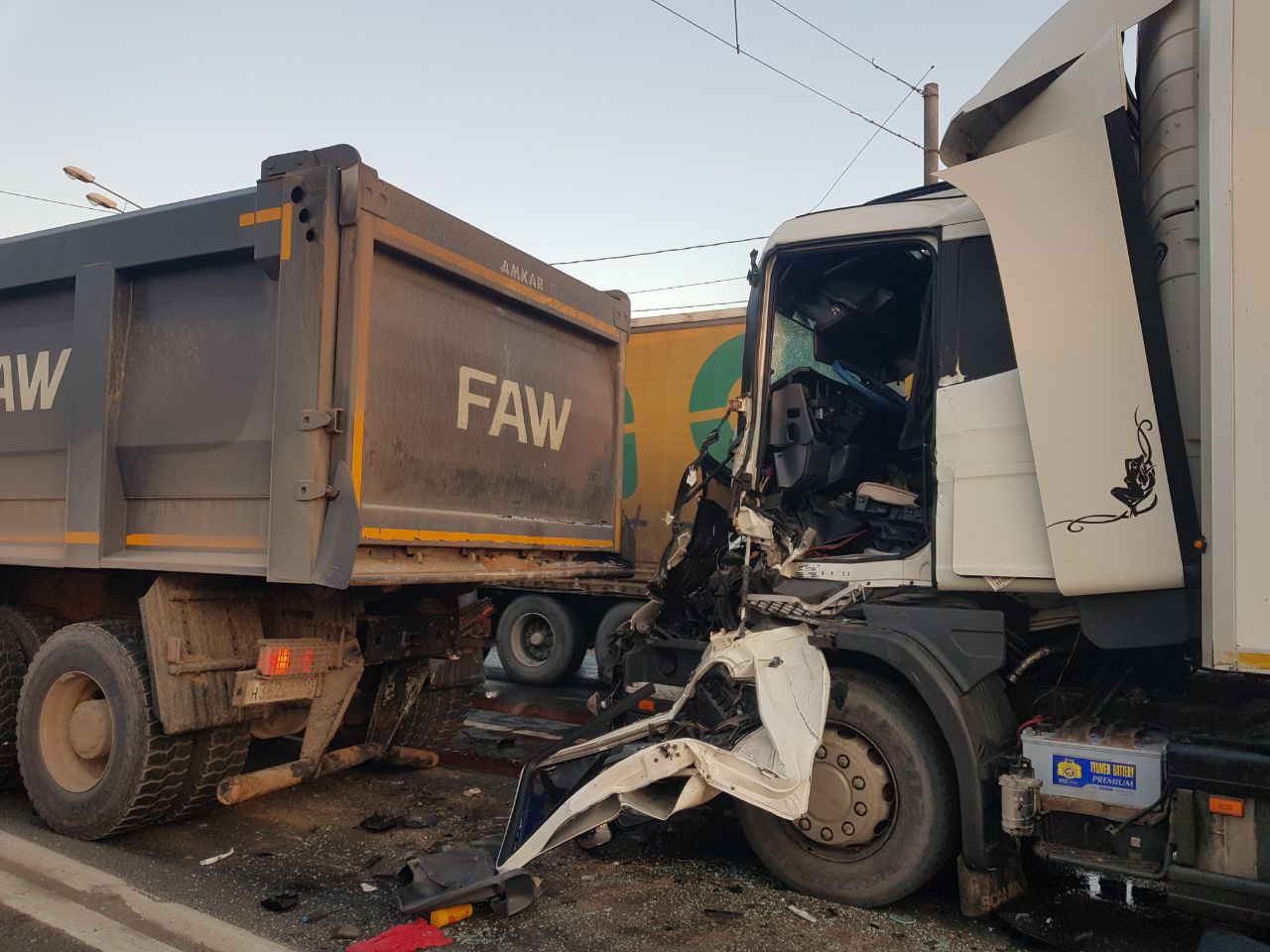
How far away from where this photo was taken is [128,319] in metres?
4.57

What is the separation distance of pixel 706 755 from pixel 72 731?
3144 millimetres

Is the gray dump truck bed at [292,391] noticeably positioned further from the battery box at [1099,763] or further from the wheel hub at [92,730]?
the battery box at [1099,763]

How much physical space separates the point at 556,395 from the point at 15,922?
3.37 meters

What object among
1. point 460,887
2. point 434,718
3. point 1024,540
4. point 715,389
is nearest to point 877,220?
point 1024,540

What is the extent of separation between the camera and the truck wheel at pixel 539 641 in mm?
8836

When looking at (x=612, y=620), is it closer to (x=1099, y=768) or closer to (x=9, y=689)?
(x=9, y=689)

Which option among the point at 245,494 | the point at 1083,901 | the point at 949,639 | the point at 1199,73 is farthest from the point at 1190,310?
the point at 245,494

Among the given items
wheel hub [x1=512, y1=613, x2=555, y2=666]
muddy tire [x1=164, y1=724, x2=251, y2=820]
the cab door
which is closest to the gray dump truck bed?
muddy tire [x1=164, y1=724, x2=251, y2=820]

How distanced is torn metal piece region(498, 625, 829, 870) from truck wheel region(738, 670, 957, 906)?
209mm

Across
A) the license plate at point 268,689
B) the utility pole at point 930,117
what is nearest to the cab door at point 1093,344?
the license plate at point 268,689

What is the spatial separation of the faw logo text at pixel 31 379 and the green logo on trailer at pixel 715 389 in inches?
191

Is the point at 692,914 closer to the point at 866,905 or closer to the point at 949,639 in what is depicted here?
the point at 866,905

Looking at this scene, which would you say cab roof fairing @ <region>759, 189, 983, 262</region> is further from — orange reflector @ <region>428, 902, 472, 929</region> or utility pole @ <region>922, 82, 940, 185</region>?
utility pole @ <region>922, 82, 940, 185</region>

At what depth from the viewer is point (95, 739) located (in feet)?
14.4
